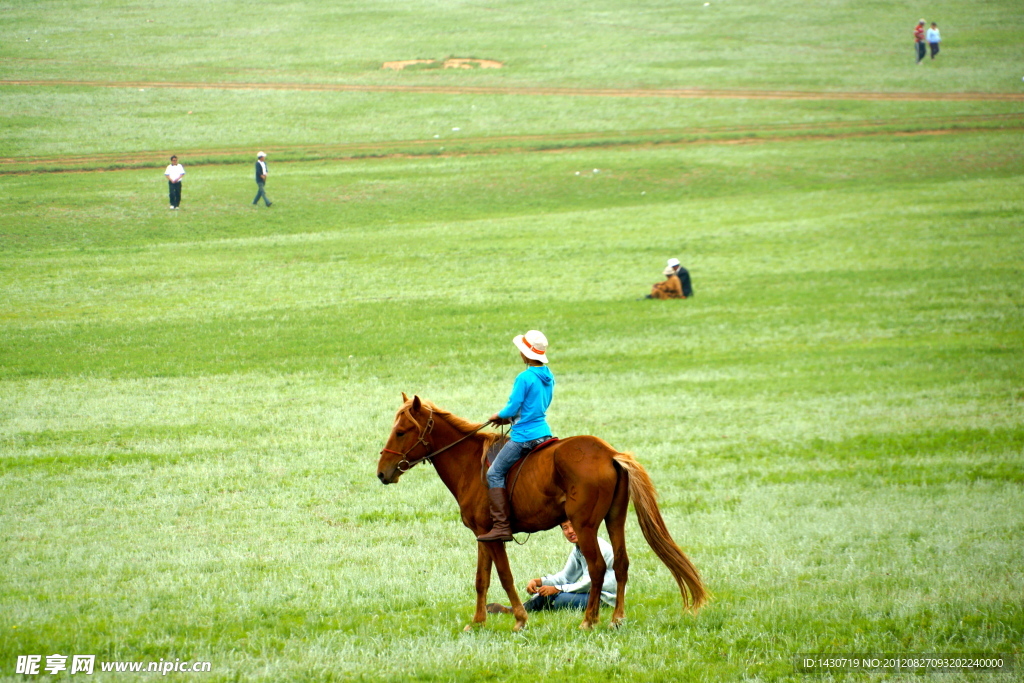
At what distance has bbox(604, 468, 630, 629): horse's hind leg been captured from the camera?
338 inches

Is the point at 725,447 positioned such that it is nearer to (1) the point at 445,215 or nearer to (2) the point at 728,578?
(2) the point at 728,578

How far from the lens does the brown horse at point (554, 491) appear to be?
27.8 ft

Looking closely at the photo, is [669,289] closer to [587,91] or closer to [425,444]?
[425,444]

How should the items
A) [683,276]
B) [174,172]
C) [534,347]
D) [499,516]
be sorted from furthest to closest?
[174,172]
[683,276]
[534,347]
[499,516]

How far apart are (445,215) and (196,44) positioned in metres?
41.8

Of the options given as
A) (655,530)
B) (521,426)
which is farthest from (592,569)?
(521,426)

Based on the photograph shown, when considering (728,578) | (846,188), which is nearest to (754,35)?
(846,188)

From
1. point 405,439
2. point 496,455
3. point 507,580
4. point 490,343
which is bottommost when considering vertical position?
point 490,343

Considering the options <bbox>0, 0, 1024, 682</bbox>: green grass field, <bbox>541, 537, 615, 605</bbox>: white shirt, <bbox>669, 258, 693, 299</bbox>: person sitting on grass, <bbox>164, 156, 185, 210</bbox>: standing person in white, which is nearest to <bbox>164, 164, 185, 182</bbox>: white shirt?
<bbox>164, 156, 185, 210</bbox>: standing person in white

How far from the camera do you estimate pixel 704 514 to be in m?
14.3

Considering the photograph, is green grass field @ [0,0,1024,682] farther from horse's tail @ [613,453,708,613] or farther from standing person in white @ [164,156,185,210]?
standing person in white @ [164,156,185,210]

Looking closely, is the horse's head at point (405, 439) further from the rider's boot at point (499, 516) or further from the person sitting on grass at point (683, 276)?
the person sitting on grass at point (683, 276)

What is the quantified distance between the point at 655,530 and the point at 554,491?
97cm

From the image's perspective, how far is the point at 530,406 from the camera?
8820mm
